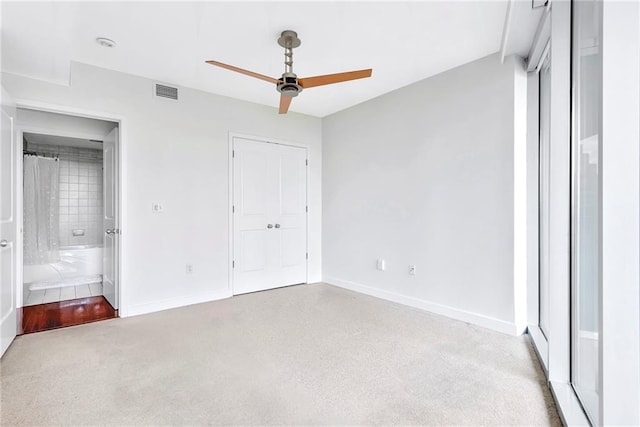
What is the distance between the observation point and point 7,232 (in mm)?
2605

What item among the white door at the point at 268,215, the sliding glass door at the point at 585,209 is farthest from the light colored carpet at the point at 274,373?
the white door at the point at 268,215

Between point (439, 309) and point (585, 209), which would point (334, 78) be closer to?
point (585, 209)

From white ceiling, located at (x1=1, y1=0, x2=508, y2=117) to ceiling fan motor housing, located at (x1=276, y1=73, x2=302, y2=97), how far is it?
16.3 inches

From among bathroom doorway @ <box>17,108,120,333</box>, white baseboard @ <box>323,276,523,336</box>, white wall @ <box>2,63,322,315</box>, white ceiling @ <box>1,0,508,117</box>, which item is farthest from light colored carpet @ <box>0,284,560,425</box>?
white ceiling @ <box>1,0,508,117</box>

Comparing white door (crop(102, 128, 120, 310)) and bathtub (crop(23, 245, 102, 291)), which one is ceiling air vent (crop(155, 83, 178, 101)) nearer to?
white door (crop(102, 128, 120, 310))

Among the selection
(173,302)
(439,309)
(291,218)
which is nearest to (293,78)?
(291,218)

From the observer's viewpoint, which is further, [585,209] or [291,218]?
[291,218]

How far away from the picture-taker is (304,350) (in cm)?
255

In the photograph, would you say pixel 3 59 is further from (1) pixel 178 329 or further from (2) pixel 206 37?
(1) pixel 178 329

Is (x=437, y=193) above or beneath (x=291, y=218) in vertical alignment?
above

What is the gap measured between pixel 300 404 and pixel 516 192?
2.44 meters

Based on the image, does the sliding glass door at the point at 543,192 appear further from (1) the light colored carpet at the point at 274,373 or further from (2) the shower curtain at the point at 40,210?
(2) the shower curtain at the point at 40,210

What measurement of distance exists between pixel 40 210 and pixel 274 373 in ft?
16.8

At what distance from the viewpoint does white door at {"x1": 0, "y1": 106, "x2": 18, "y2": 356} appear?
250 cm
